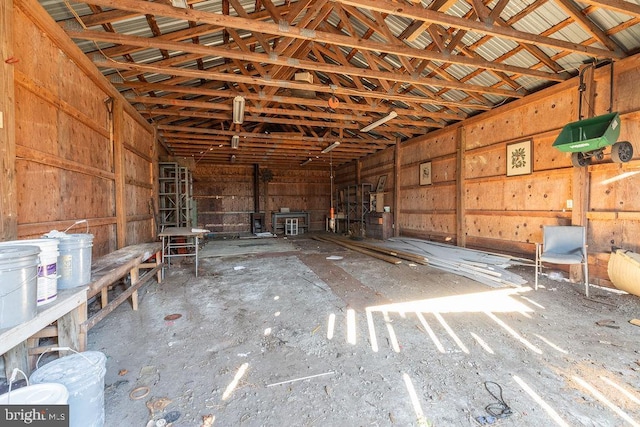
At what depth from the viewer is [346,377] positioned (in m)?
2.11

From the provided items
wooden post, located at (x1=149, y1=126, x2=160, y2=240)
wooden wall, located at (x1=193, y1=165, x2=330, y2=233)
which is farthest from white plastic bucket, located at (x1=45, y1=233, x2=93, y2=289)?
wooden wall, located at (x1=193, y1=165, x2=330, y2=233)

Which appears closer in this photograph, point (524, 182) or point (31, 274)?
point (31, 274)

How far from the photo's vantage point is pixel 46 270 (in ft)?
5.71

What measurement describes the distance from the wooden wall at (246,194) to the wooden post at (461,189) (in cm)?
827

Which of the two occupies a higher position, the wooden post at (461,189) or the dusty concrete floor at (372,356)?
the wooden post at (461,189)

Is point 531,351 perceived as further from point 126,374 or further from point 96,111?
point 96,111

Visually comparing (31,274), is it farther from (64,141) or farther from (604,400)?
(604,400)

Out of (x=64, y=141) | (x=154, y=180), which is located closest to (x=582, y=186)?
(x=64, y=141)

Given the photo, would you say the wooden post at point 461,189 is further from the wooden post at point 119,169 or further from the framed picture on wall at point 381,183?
the wooden post at point 119,169

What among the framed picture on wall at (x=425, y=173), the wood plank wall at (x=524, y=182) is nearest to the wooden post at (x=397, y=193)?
the wood plank wall at (x=524, y=182)

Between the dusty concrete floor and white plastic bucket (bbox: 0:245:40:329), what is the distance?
31.5 inches

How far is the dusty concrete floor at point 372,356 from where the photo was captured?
69.3 inches

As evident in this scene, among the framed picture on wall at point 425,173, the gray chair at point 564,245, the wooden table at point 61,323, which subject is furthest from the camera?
Answer: the framed picture on wall at point 425,173

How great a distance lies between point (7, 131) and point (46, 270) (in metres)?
1.33
